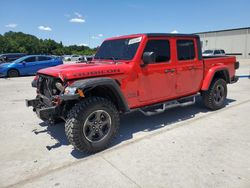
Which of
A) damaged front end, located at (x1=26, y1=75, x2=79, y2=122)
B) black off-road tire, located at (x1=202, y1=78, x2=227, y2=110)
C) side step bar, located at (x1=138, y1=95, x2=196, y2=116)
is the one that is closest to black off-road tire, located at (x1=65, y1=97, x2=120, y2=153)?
damaged front end, located at (x1=26, y1=75, x2=79, y2=122)

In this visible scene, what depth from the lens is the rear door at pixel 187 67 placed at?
529 centimetres

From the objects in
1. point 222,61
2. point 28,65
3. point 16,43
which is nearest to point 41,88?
point 222,61

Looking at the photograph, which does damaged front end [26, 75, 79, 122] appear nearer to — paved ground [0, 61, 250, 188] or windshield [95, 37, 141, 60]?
paved ground [0, 61, 250, 188]

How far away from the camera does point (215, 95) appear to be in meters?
6.33

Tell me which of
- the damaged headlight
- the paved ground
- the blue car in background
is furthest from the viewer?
the blue car in background

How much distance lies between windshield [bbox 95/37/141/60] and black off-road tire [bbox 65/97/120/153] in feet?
3.86

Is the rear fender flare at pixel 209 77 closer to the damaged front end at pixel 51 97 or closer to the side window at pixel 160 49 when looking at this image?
the side window at pixel 160 49

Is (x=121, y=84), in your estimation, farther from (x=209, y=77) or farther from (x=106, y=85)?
(x=209, y=77)

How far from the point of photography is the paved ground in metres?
3.07

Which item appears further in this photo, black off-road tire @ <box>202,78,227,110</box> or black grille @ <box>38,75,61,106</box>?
black off-road tire @ <box>202,78,227,110</box>

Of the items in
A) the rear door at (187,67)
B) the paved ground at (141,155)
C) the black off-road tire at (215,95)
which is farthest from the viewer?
the black off-road tire at (215,95)

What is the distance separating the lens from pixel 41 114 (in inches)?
146

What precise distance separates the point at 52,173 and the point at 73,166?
320 millimetres

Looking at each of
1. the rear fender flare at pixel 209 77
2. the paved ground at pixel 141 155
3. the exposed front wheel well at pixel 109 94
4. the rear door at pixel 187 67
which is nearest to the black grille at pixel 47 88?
the exposed front wheel well at pixel 109 94
